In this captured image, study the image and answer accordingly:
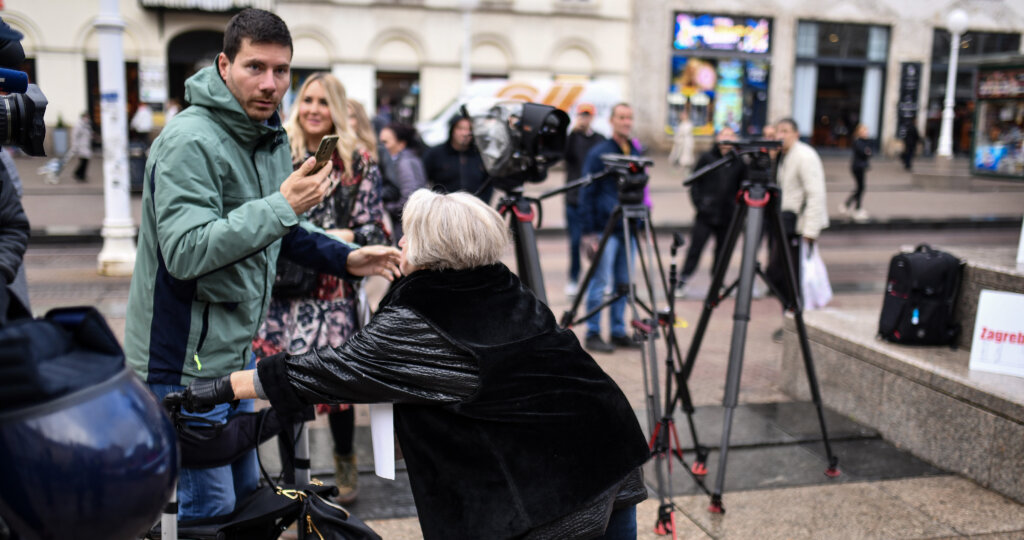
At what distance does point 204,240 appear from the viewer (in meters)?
2.40

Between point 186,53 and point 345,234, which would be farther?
point 186,53

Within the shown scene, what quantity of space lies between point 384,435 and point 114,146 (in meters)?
8.53

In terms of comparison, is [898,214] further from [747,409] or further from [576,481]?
[576,481]

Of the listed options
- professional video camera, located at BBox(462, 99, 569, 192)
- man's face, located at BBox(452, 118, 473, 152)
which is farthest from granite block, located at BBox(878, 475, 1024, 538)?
man's face, located at BBox(452, 118, 473, 152)

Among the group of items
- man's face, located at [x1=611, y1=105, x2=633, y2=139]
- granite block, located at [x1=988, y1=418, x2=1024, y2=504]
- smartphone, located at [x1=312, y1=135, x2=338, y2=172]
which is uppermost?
man's face, located at [x1=611, y1=105, x2=633, y2=139]

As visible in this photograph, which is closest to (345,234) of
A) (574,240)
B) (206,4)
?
(574,240)

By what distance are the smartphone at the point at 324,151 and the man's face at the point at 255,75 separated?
317mm

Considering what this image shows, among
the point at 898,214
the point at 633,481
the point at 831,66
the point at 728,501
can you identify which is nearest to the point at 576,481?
the point at 633,481

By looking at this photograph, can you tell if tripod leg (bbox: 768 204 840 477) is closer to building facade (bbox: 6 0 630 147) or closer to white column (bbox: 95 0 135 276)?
white column (bbox: 95 0 135 276)

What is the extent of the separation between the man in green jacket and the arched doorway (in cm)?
2490

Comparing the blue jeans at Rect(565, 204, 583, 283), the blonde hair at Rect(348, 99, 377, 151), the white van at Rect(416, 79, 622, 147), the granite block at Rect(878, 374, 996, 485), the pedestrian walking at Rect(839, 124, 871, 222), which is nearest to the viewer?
the granite block at Rect(878, 374, 996, 485)

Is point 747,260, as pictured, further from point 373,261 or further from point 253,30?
point 253,30

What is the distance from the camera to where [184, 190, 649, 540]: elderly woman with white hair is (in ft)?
7.28

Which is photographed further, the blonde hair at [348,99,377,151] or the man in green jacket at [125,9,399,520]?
the blonde hair at [348,99,377,151]
